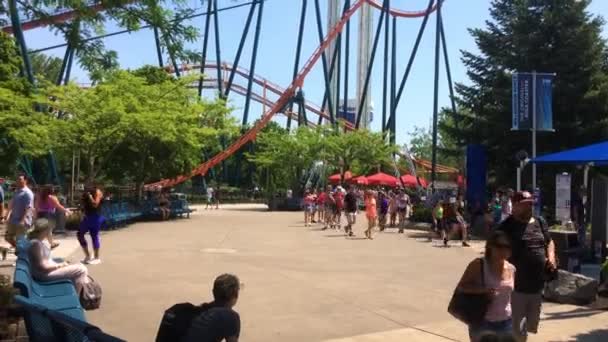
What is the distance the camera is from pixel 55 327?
4004 millimetres

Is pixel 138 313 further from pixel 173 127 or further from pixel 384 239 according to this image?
pixel 173 127

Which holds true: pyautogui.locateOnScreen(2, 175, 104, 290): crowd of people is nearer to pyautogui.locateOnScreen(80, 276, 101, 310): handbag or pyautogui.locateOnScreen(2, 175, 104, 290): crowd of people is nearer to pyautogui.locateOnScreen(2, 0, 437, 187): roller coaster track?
pyautogui.locateOnScreen(80, 276, 101, 310): handbag

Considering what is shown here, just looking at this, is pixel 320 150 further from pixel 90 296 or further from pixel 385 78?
pixel 90 296

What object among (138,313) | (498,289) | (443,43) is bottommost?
(138,313)

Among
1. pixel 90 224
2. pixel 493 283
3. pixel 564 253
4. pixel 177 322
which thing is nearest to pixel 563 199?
pixel 564 253

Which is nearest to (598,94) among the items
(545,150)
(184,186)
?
(545,150)

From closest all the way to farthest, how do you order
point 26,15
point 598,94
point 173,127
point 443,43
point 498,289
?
1. point 498,289
2. point 26,15
3. point 173,127
4. point 598,94
5. point 443,43

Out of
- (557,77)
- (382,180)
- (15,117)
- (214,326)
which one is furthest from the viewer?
(382,180)

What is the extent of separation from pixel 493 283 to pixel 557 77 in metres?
23.1

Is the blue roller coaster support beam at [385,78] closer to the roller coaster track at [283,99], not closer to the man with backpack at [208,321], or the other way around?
the roller coaster track at [283,99]

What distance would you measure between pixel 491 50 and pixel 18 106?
19232 millimetres

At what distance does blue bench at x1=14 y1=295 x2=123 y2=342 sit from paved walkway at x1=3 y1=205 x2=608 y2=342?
2.26 metres

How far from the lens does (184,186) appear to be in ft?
159

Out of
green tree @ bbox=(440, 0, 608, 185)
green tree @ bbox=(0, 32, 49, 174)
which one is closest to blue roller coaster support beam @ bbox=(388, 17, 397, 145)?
green tree @ bbox=(440, 0, 608, 185)
